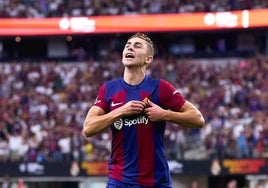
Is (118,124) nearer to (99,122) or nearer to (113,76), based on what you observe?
(99,122)

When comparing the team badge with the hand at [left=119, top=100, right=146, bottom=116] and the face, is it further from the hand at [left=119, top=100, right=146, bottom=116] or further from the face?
the face

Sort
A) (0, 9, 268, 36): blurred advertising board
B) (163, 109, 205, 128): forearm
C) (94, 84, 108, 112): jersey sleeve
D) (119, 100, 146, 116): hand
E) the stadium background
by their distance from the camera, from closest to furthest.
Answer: (119, 100, 146, 116): hand, (163, 109, 205, 128): forearm, (94, 84, 108, 112): jersey sleeve, the stadium background, (0, 9, 268, 36): blurred advertising board

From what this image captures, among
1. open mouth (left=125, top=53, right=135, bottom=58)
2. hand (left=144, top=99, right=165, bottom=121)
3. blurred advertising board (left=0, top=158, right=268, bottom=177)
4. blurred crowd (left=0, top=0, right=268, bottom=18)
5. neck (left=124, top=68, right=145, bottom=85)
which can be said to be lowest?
blurred advertising board (left=0, top=158, right=268, bottom=177)

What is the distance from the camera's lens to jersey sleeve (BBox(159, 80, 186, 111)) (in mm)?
6119

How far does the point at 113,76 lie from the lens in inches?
1133

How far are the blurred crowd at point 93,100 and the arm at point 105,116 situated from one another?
16092 mm

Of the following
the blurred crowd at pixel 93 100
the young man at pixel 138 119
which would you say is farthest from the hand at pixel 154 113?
the blurred crowd at pixel 93 100

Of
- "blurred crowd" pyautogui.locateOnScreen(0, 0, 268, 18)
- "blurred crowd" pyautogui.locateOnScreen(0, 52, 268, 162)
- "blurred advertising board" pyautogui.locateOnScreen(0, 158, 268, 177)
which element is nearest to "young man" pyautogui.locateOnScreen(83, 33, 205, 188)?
"blurred crowd" pyautogui.locateOnScreen(0, 52, 268, 162)

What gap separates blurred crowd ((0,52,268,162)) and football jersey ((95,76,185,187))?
15948 millimetres

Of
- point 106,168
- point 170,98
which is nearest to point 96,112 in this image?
point 170,98

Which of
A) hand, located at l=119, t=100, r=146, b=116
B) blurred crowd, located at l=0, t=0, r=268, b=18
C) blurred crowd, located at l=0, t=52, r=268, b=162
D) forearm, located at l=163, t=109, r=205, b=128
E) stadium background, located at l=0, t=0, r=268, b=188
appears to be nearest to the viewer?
hand, located at l=119, t=100, r=146, b=116

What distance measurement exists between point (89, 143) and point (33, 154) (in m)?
1.62

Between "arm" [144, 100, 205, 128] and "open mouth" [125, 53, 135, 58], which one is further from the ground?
"open mouth" [125, 53, 135, 58]

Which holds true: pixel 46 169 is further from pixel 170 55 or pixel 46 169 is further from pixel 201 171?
pixel 170 55
